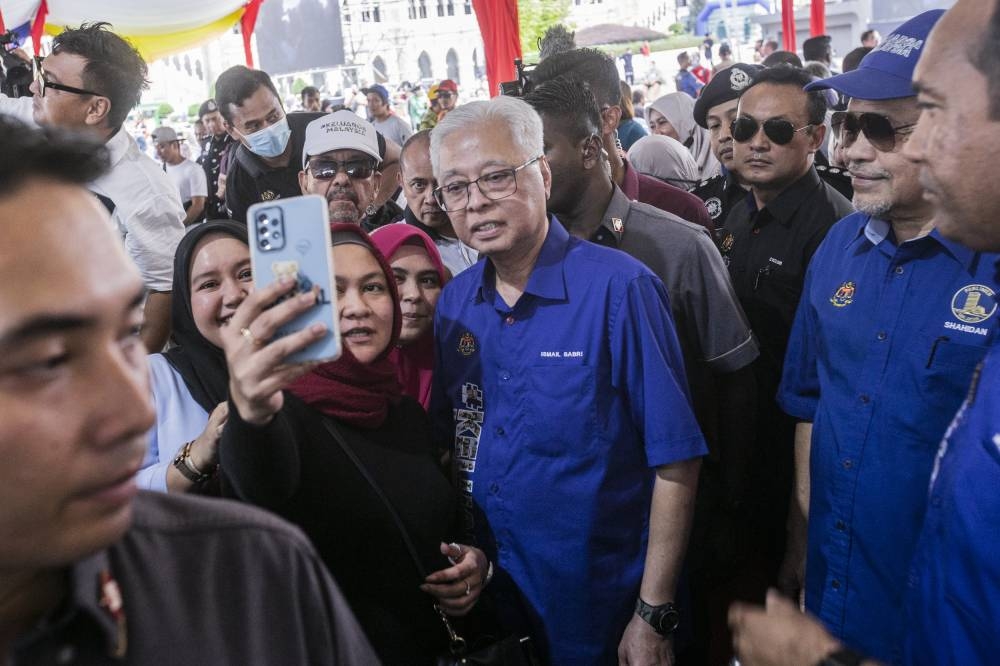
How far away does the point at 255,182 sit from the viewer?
4.72 meters

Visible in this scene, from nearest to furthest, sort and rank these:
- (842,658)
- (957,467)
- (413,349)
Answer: (842,658) → (957,467) → (413,349)

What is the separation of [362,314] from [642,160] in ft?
10.3

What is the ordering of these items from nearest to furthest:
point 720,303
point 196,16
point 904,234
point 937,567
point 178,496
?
point 178,496 → point 937,567 → point 904,234 → point 720,303 → point 196,16

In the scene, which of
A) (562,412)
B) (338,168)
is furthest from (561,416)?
(338,168)

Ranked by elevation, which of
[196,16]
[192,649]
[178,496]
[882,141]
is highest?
[196,16]

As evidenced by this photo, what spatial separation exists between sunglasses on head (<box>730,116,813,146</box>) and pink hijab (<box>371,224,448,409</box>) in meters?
1.55

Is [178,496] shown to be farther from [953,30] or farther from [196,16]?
[196,16]

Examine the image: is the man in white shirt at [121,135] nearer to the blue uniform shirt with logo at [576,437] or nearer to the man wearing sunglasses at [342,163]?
the man wearing sunglasses at [342,163]

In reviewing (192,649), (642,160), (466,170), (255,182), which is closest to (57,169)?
(192,649)

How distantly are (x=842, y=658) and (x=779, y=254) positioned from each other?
217 centimetres

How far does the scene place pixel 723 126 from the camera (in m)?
4.49

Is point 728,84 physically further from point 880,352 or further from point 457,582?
point 457,582

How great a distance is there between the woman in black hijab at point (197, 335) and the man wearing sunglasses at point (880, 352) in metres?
1.65

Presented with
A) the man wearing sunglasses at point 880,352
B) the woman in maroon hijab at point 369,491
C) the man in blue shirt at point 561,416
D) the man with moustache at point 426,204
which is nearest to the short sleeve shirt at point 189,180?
the man with moustache at point 426,204
